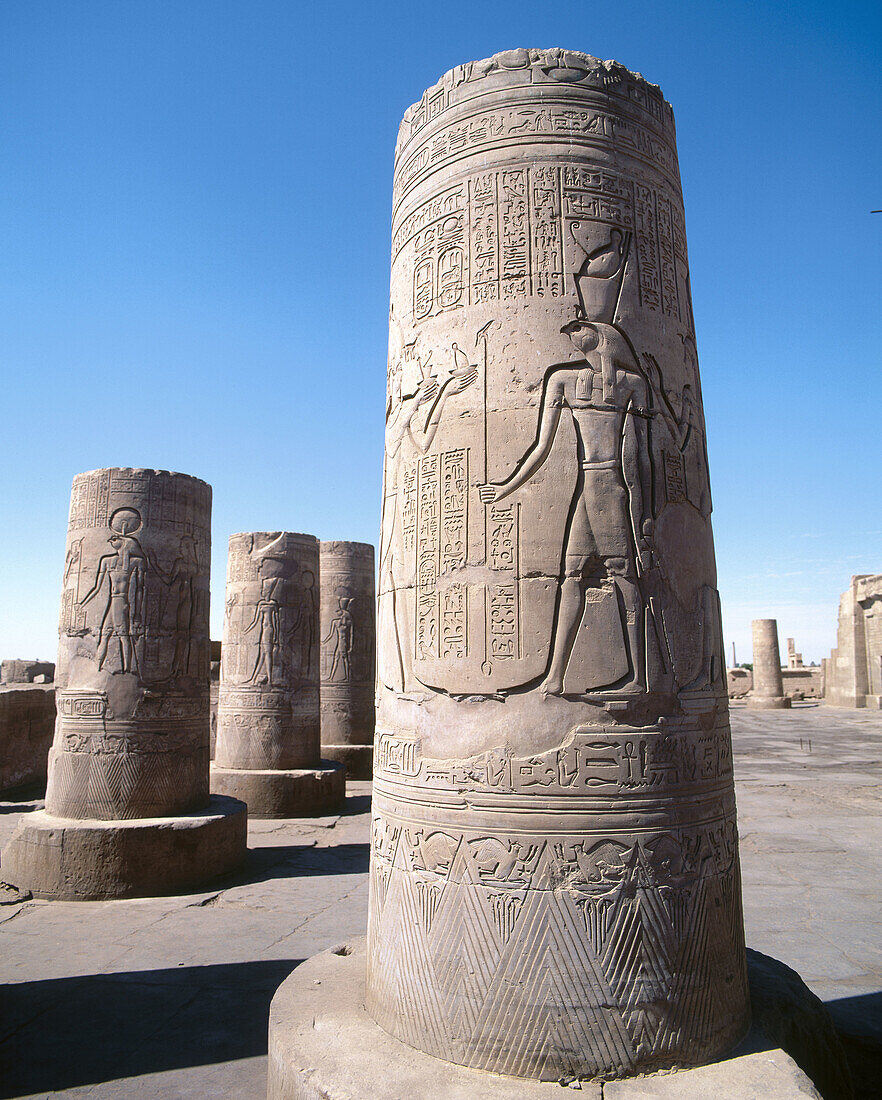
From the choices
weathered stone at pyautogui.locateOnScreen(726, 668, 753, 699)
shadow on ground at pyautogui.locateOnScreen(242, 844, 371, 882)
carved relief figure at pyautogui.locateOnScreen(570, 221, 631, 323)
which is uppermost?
carved relief figure at pyautogui.locateOnScreen(570, 221, 631, 323)

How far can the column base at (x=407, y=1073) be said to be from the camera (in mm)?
2244

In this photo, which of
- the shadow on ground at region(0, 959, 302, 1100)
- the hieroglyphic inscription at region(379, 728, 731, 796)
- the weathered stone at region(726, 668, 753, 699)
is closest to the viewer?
the hieroglyphic inscription at region(379, 728, 731, 796)

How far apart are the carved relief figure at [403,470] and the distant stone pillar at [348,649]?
917 cm

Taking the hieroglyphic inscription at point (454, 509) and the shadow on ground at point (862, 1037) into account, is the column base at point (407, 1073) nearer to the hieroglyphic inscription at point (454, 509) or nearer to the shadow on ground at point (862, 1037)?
the shadow on ground at point (862, 1037)

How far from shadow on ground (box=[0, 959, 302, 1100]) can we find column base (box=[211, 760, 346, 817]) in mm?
4221

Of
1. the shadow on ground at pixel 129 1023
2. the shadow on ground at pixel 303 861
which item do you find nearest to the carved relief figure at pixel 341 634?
the shadow on ground at pixel 303 861

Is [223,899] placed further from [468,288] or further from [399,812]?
[468,288]

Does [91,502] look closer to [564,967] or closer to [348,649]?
[564,967]

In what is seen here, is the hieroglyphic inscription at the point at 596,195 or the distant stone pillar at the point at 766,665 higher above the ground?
the hieroglyphic inscription at the point at 596,195

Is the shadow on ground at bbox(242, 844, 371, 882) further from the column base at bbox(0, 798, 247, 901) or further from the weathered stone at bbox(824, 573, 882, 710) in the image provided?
the weathered stone at bbox(824, 573, 882, 710)

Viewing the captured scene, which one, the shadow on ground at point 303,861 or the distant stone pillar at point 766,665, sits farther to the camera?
the distant stone pillar at point 766,665

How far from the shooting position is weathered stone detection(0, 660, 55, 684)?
573 inches

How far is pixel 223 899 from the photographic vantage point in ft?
19.0

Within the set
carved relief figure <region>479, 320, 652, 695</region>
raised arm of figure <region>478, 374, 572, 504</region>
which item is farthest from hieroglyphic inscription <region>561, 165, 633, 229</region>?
raised arm of figure <region>478, 374, 572, 504</region>
